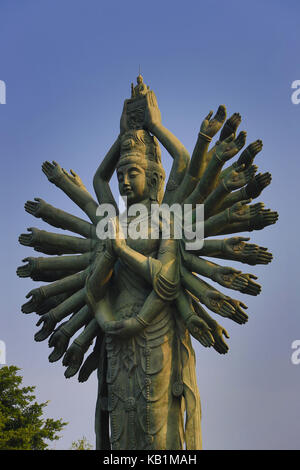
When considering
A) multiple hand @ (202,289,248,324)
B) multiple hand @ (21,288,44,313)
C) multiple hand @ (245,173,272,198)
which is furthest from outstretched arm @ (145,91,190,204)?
multiple hand @ (21,288,44,313)

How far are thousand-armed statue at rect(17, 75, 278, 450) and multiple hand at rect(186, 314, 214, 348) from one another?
16 mm

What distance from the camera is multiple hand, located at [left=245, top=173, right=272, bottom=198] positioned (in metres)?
9.65

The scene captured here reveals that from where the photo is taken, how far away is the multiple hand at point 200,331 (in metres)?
9.56

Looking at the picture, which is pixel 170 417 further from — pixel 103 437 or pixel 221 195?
pixel 221 195

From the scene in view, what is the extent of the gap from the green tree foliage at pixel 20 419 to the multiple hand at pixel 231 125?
1034cm

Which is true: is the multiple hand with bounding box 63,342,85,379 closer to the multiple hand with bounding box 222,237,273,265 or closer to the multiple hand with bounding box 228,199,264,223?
the multiple hand with bounding box 222,237,273,265

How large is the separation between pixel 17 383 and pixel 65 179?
9.23 m

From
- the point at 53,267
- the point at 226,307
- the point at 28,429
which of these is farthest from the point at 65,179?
the point at 28,429

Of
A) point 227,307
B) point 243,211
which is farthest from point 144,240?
point 227,307

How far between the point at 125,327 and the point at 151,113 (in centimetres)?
342

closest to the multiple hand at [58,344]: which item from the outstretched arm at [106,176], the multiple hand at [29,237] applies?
the multiple hand at [29,237]

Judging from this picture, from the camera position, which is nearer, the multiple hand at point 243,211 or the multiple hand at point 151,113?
the multiple hand at point 243,211

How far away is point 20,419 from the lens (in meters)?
18.2

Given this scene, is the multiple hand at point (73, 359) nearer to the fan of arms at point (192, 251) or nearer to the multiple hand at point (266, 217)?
the fan of arms at point (192, 251)
